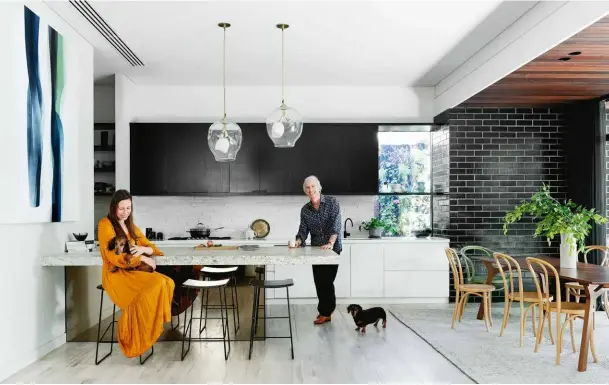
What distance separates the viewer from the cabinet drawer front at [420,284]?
7.44 metres

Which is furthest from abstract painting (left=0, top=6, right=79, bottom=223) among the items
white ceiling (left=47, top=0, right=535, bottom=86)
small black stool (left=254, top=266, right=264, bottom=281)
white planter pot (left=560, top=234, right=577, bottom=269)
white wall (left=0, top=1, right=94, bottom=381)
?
white planter pot (left=560, top=234, right=577, bottom=269)

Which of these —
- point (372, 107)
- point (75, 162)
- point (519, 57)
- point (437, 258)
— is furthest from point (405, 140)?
point (75, 162)

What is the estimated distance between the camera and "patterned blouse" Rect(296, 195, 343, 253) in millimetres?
5996

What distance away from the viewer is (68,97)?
530 centimetres

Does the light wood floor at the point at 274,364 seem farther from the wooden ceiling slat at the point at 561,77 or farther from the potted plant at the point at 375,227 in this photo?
the wooden ceiling slat at the point at 561,77

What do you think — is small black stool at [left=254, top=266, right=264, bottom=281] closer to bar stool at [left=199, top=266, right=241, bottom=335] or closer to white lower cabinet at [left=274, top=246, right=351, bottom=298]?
bar stool at [left=199, top=266, right=241, bottom=335]

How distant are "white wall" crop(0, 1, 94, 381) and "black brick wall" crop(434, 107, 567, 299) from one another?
4537mm

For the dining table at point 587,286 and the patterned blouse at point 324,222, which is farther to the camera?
the patterned blouse at point 324,222

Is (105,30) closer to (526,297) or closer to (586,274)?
(526,297)

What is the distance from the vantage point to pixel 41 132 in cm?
472

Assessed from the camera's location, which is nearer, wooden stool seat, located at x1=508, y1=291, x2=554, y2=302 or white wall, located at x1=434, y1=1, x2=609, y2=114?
white wall, located at x1=434, y1=1, x2=609, y2=114

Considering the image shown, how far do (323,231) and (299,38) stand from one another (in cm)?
199

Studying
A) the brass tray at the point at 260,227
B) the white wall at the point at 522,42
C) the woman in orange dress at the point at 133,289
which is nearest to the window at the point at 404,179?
the white wall at the point at 522,42

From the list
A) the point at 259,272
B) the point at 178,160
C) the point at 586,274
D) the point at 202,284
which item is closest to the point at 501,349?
the point at 586,274
